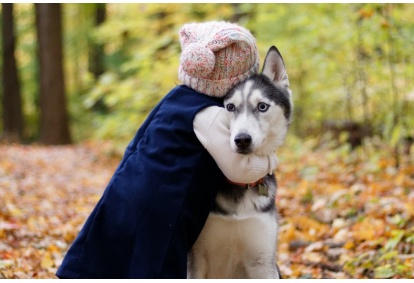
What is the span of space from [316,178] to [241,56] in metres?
5.35

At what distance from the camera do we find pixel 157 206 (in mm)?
2855

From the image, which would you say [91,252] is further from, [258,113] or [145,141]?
[258,113]

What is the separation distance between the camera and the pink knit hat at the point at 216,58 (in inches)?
115

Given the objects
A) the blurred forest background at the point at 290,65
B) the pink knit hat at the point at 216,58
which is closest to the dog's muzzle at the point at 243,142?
the pink knit hat at the point at 216,58

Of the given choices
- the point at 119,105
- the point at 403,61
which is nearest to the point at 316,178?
the point at 403,61

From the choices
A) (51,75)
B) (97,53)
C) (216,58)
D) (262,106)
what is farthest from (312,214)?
(97,53)

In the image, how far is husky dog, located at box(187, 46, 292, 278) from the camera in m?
2.98

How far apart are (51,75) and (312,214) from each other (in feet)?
36.0

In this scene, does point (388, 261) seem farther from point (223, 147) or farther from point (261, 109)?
point (223, 147)

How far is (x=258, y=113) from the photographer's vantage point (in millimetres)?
2990

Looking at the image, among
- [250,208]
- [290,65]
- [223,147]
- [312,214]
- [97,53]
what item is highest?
[97,53]

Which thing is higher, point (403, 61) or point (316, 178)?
point (403, 61)

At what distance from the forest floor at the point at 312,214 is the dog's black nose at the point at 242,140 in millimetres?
1923

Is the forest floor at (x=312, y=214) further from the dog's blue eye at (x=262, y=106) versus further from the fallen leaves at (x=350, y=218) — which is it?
the dog's blue eye at (x=262, y=106)
